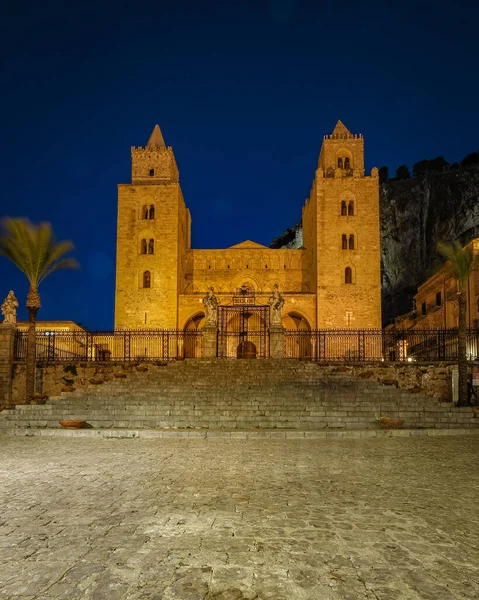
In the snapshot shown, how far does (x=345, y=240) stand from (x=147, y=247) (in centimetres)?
1579

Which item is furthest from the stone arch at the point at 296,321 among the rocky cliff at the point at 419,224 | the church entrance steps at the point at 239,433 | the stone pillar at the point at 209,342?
the church entrance steps at the point at 239,433

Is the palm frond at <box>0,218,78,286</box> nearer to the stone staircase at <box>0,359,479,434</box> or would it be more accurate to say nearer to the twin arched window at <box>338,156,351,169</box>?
the stone staircase at <box>0,359,479,434</box>

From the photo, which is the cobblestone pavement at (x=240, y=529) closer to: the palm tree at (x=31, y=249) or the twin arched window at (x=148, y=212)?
the palm tree at (x=31, y=249)

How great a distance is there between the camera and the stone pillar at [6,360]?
20.1 metres

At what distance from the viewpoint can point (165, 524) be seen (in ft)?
16.0

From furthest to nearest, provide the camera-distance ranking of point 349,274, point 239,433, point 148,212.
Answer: point 148,212 < point 349,274 < point 239,433

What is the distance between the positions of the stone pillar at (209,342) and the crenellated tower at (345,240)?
52.0 ft

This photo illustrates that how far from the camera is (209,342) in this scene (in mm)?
25094

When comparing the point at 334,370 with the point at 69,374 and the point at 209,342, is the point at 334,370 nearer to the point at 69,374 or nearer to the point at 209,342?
the point at 209,342

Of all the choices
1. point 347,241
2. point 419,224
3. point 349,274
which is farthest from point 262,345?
point 419,224

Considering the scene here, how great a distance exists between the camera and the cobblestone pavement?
137 inches

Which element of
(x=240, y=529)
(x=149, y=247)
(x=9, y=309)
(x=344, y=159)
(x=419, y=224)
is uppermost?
(x=344, y=159)

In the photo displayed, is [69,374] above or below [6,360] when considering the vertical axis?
below

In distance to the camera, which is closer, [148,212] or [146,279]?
[146,279]
